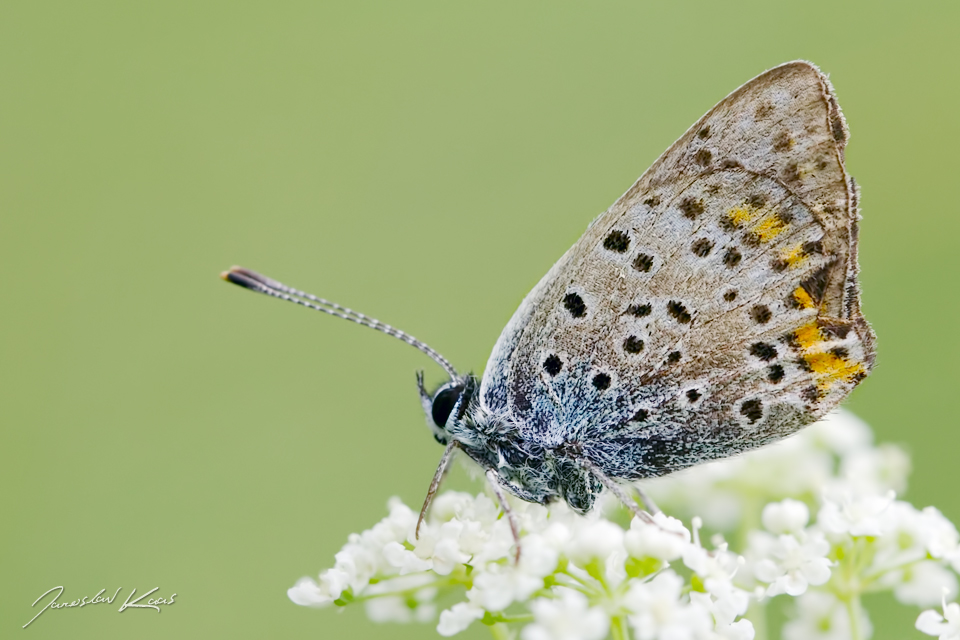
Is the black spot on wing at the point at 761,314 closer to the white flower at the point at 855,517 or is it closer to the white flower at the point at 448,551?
the white flower at the point at 855,517

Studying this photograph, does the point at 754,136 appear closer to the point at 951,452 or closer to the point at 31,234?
the point at 951,452

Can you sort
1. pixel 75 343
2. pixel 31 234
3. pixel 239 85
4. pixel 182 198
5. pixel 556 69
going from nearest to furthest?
pixel 75 343 < pixel 31 234 < pixel 182 198 < pixel 239 85 < pixel 556 69

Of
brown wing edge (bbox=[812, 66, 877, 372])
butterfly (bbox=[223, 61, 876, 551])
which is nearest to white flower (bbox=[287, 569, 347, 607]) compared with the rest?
butterfly (bbox=[223, 61, 876, 551])

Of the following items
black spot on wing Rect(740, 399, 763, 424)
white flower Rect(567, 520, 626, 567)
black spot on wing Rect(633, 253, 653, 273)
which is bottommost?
white flower Rect(567, 520, 626, 567)

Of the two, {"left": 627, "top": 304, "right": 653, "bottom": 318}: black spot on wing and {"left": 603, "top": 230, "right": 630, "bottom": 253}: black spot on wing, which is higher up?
{"left": 603, "top": 230, "right": 630, "bottom": 253}: black spot on wing

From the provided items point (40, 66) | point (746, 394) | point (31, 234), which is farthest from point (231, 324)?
point (746, 394)

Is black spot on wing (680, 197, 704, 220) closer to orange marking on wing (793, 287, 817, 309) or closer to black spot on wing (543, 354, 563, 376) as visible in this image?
orange marking on wing (793, 287, 817, 309)
